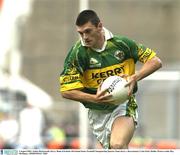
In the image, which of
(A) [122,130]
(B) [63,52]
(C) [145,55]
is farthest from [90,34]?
(B) [63,52]

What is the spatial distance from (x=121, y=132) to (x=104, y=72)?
74cm

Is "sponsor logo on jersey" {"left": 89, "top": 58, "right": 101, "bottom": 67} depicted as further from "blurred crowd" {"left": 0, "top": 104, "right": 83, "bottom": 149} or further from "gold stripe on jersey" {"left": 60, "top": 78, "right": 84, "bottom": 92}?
"blurred crowd" {"left": 0, "top": 104, "right": 83, "bottom": 149}

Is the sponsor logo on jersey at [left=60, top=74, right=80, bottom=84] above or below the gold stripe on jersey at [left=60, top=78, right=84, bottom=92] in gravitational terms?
above

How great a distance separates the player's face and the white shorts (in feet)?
3.14

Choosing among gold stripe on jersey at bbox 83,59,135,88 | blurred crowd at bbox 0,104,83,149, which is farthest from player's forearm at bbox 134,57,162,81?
blurred crowd at bbox 0,104,83,149

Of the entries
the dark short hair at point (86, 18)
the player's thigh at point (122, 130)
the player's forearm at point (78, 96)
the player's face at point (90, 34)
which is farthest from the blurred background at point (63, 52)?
the dark short hair at point (86, 18)

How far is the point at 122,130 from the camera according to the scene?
449 inches

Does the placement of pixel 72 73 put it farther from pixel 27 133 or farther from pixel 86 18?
pixel 27 133

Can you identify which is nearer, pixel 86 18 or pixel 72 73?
pixel 86 18

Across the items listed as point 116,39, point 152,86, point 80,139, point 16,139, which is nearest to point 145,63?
point 116,39

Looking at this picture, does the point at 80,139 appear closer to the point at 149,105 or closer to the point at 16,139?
the point at 16,139

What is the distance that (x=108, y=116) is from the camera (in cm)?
1171

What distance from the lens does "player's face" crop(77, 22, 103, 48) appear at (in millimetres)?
10922

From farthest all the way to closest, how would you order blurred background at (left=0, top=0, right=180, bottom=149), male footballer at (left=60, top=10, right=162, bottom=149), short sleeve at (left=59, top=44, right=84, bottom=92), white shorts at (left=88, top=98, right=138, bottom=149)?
1. blurred background at (left=0, top=0, right=180, bottom=149)
2. white shorts at (left=88, top=98, right=138, bottom=149)
3. short sleeve at (left=59, top=44, right=84, bottom=92)
4. male footballer at (left=60, top=10, right=162, bottom=149)
